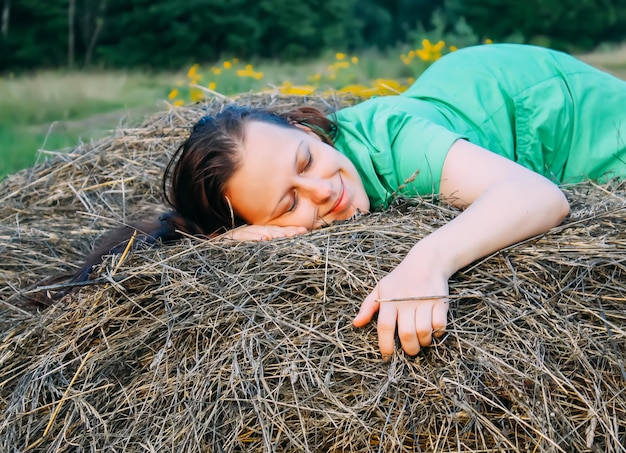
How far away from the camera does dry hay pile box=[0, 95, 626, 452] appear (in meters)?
1.39

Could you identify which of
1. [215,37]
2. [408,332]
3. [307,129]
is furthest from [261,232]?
[215,37]

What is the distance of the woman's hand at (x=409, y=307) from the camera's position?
1.44m

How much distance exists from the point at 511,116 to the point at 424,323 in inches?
48.8

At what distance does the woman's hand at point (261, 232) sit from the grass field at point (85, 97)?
10.0 feet

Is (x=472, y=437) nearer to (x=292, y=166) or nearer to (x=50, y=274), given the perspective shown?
(x=292, y=166)

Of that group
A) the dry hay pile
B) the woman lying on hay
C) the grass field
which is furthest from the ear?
the grass field

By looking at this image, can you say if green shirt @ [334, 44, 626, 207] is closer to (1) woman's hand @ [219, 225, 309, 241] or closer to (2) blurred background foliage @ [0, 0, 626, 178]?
(1) woman's hand @ [219, 225, 309, 241]

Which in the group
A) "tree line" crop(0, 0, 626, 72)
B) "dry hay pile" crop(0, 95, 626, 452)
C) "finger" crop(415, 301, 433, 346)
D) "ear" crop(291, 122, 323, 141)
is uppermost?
"ear" crop(291, 122, 323, 141)

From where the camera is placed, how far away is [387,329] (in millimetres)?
1457

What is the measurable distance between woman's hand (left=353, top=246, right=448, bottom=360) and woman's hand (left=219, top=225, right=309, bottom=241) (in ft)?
1.57

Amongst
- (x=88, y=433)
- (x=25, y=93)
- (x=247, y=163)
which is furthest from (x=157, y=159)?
(x=25, y=93)

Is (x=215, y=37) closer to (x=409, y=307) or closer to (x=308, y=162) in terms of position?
(x=308, y=162)

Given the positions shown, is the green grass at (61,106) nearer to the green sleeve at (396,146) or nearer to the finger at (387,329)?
the green sleeve at (396,146)

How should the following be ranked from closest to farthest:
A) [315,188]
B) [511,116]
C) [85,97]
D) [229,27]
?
[315,188] → [511,116] → [85,97] → [229,27]
